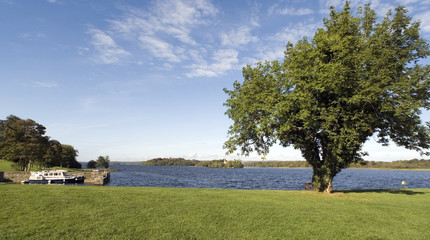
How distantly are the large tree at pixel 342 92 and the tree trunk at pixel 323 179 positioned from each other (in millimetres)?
96

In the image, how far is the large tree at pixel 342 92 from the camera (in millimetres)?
19672

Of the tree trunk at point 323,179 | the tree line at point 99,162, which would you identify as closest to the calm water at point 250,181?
the tree trunk at point 323,179

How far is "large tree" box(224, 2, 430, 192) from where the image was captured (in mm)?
19672

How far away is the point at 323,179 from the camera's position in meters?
24.8

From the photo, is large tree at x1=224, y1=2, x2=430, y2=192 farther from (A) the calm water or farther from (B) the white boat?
(B) the white boat

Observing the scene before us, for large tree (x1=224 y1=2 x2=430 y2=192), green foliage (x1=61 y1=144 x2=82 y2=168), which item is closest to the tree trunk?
large tree (x1=224 y1=2 x2=430 y2=192)

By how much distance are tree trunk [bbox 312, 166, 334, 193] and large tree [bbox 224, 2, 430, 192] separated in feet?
0.31

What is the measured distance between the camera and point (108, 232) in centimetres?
894

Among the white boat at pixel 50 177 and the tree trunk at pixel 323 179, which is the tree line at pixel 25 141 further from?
the tree trunk at pixel 323 179

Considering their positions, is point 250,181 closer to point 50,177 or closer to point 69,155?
point 50,177

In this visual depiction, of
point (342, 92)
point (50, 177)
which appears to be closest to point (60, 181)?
point (50, 177)

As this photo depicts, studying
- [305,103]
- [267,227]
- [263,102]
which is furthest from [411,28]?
[267,227]

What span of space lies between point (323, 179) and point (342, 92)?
30.1ft

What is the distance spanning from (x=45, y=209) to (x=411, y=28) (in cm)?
2956
